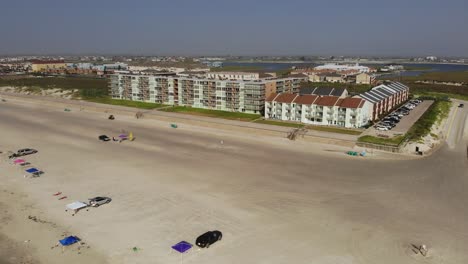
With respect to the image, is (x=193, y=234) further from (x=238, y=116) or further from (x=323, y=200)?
(x=238, y=116)

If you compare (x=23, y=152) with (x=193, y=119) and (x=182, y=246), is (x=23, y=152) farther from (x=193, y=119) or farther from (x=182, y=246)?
(x=182, y=246)

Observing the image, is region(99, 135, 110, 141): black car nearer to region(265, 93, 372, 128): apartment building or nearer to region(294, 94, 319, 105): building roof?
region(265, 93, 372, 128): apartment building

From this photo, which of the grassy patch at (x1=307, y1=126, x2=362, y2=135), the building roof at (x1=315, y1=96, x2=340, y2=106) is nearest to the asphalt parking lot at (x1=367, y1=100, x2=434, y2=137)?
the grassy patch at (x1=307, y1=126, x2=362, y2=135)

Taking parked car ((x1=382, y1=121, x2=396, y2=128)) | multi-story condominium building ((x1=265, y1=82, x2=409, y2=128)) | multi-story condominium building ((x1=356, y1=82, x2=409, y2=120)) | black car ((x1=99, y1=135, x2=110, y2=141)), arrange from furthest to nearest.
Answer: multi-story condominium building ((x1=356, y1=82, x2=409, y2=120)) < parked car ((x1=382, y1=121, x2=396, y2=128)) < multi-story condominium building ((x1=265, y1=82, x2=409, y2=128)) < black car ((x1=99, y1=135, x2=110, y2=141))

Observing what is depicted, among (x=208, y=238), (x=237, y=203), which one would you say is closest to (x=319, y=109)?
(x=237, y=203)

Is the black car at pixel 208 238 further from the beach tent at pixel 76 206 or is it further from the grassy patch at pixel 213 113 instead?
the grassy patch at pixel 213 113
